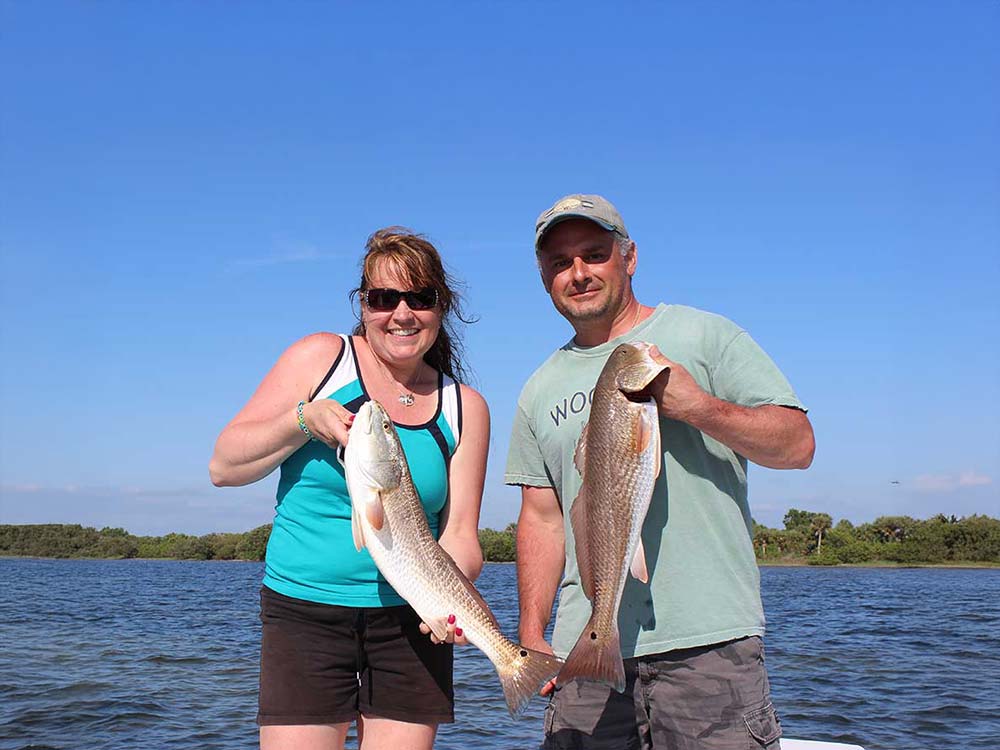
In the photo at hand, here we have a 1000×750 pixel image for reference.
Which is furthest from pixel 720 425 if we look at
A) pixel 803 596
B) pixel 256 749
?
pixel 803 596

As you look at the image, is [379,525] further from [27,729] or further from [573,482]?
[27,729]

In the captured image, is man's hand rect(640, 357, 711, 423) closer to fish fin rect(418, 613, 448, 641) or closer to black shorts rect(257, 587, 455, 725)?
fish fin rect(418, 613, 448, 641)

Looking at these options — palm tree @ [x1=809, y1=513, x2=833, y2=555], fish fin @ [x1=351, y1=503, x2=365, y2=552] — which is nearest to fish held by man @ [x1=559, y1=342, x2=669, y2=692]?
fish fin @ [x1=351, y1=503, x2=365, y2=552]

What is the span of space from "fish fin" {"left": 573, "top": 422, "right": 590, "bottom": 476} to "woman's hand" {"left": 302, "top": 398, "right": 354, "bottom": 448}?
1.06 meters

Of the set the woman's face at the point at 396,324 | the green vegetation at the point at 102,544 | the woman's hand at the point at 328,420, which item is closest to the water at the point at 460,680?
the woman's face at the point at 396,324

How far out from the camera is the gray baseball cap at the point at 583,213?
4.20m

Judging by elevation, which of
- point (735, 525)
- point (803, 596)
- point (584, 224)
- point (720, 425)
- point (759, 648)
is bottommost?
point (803, 596)

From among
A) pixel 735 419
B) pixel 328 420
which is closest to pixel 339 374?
pixel 328 420

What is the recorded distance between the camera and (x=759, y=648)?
3.79m

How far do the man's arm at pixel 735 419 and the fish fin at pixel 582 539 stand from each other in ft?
1.89

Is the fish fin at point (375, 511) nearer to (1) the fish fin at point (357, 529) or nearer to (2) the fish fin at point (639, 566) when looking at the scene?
(1) the fish fin at point (357, 529)

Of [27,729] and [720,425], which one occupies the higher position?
[720,425]

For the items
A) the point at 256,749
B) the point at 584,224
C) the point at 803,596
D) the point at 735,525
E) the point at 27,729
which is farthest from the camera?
the point at 803,596

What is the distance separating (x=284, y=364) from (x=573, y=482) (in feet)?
5.16
